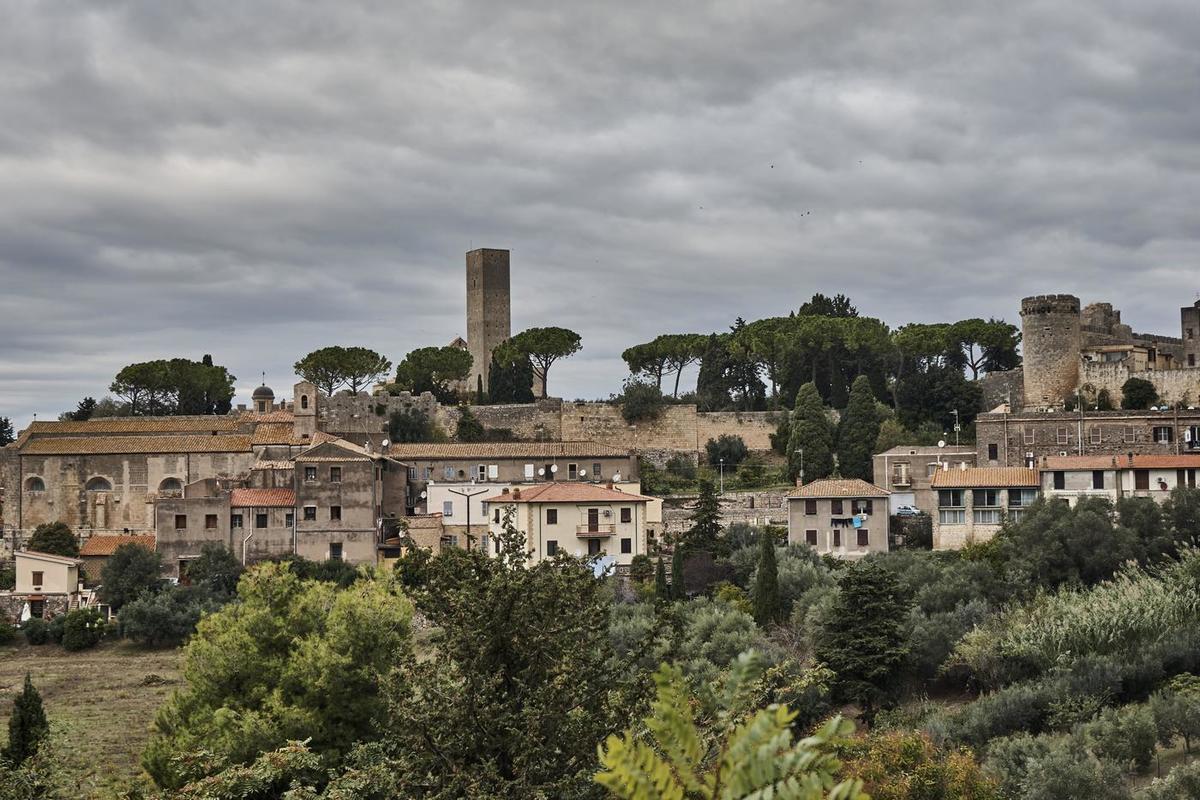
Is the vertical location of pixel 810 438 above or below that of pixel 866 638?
above

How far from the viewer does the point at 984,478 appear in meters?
46.5

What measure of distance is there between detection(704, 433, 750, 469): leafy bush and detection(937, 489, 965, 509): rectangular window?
19.4 m

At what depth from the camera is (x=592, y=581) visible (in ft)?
47.6

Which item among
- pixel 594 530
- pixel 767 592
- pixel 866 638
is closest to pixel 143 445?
pixel 594 530

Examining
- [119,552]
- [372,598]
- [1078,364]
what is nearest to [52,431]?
[119,552]

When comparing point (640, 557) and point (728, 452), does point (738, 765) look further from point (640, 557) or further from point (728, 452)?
point (728, 452)

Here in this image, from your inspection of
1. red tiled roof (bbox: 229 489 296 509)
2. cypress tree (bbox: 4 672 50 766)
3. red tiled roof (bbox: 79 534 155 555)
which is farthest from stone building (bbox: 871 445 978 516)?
cypress tree (bbox: 4 672 50 766)

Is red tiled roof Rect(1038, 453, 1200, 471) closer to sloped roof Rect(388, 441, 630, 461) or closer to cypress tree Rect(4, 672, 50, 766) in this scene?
sloped roof Rect(388, 441, 630, 461)

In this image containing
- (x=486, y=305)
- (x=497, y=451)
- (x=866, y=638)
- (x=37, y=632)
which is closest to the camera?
(x=866, y=638)

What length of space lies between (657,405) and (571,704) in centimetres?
5660

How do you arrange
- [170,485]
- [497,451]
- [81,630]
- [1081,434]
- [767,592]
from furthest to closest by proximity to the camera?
1. [170,485]
2. [497,451]
3. [1081,434]
4. [81,630]
5. [767,592]

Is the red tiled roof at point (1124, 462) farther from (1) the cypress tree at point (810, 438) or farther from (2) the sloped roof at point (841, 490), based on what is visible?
(1) the cypress tree at point (810, 438)

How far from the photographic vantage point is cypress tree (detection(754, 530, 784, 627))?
1517 inches

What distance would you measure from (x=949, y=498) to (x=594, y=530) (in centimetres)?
1171
